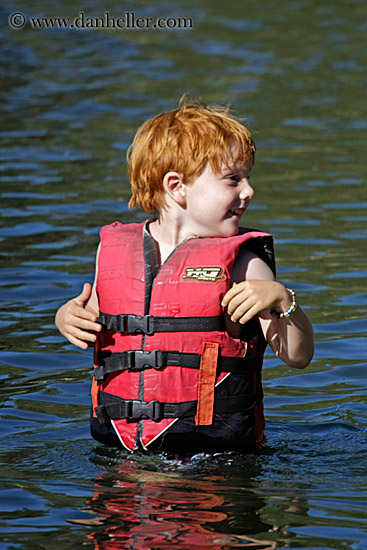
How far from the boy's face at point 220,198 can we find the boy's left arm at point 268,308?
19 centimetres

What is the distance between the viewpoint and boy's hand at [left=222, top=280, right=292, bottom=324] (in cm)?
445

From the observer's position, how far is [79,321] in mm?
4852

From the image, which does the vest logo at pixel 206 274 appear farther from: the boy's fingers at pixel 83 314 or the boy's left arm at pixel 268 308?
the boy's fingers at pixel 83 314

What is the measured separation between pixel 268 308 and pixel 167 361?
22.5 inches

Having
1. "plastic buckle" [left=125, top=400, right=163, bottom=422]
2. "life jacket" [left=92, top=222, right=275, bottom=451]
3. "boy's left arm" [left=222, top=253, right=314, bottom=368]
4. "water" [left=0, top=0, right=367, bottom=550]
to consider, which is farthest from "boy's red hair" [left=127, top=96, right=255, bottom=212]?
"water" [left=0, top=0, right=367, bottom=550]

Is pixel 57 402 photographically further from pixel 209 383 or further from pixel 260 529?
pixel 260 529

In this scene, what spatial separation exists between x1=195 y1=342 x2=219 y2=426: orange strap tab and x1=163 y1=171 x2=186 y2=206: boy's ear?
682 mm

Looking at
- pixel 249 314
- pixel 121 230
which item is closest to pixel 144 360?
pixel 249 314

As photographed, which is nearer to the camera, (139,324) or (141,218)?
(139,324)

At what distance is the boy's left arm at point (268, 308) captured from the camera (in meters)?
4.46

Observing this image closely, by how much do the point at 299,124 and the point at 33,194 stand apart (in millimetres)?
5425

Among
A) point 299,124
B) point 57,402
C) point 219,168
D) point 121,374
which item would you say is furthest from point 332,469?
point 299,124

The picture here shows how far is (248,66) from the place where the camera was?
2069cm

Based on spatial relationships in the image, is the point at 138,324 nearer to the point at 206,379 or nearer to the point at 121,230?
the point at 206,379
